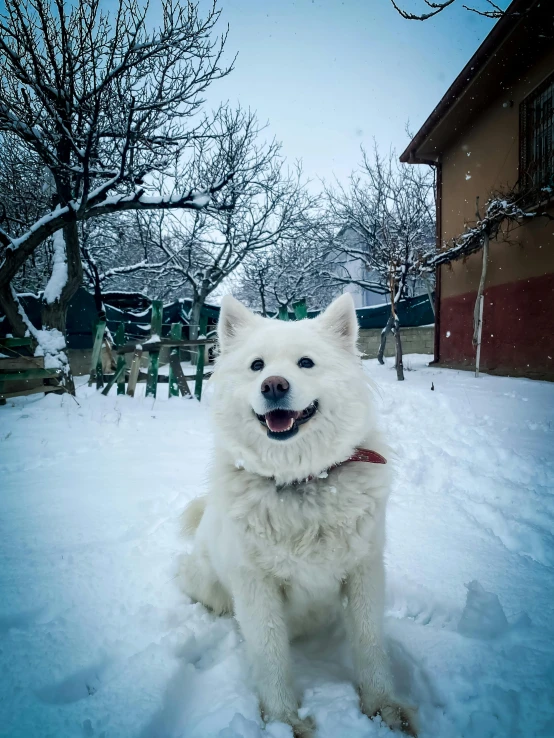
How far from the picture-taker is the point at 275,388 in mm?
1583

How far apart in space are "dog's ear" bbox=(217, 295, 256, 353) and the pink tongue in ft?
2.17

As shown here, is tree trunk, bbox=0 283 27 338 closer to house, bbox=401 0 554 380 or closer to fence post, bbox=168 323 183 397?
fence post, bbox=168 323 183 397

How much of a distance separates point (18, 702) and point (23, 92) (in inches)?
346

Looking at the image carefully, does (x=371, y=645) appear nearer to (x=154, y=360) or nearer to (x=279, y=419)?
(x=279, y=419)

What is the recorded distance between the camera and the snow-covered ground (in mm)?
1296

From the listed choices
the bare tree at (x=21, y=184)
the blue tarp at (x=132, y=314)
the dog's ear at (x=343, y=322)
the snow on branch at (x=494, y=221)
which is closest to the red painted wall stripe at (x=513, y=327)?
the snow on branch at (x=494, y=221)

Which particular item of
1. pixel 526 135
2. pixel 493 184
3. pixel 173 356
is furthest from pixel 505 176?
pixel 173 356

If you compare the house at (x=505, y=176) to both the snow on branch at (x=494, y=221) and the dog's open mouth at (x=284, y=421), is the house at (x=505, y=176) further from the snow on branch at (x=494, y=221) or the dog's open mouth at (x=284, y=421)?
the dog's open mouth at (x=284, y=421)

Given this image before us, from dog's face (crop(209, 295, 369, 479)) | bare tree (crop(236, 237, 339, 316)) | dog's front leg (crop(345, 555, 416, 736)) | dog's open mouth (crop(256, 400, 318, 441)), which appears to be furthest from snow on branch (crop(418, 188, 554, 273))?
bare tree (crop(236, 237, 339, 316))

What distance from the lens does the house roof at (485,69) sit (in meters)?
6.48

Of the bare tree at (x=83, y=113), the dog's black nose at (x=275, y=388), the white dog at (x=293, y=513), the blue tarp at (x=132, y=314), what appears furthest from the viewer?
the blue tarp at (x=132, y=314)

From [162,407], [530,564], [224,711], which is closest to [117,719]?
[224,711]

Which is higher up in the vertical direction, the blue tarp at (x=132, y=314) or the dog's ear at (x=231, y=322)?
the blue tarp at (x=132, y=314)

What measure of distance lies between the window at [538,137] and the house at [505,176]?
20 mm
